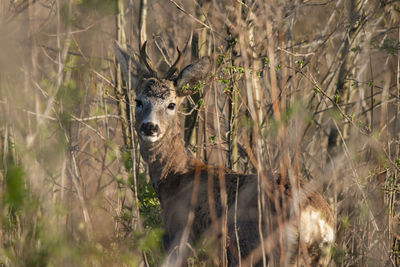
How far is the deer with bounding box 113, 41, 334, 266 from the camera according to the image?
14.0 ft

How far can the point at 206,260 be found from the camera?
5.34 metres

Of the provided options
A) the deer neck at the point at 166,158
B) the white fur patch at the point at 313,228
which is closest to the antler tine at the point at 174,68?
the deer neck at the point at 166,158

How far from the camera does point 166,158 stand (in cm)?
584

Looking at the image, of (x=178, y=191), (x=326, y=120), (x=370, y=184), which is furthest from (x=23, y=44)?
(x=326, y=120)

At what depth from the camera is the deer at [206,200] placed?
14.0ft

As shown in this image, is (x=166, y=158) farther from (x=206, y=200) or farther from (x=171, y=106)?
(x=206, y=200)

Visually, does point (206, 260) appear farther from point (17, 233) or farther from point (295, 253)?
point (17, 233)

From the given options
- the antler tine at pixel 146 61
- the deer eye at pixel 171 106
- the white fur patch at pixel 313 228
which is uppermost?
the antler tine at pixel 146 61

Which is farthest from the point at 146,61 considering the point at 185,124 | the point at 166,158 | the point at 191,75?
the point at 185,124

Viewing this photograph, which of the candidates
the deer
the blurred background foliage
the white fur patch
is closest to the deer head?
the deer

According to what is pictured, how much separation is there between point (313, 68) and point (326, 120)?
3.02 ft

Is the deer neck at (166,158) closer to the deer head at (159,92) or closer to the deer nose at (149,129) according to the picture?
the deer head at (159,92)

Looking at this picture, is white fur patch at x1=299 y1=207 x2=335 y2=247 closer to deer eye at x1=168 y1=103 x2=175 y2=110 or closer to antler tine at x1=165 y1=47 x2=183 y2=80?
deer eye at x1=168 y1=103 x2=175 y2=110

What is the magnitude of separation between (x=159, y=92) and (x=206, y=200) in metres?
1.44
